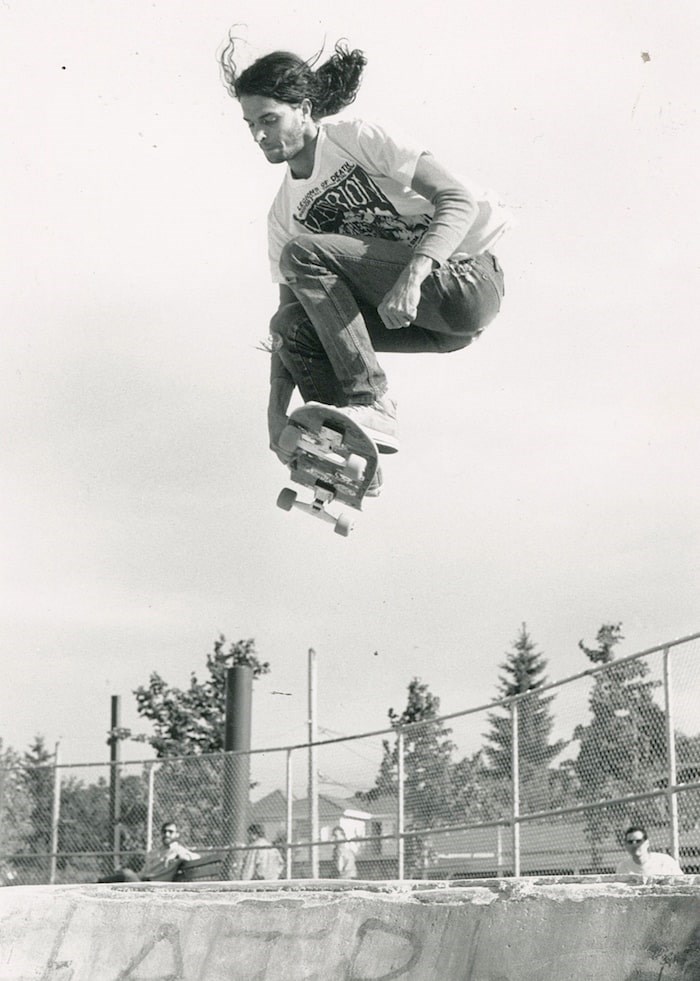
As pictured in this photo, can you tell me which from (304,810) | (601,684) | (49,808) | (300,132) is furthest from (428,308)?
(49,808)

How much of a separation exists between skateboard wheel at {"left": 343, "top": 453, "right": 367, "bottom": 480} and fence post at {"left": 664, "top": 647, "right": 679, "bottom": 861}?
127 inches

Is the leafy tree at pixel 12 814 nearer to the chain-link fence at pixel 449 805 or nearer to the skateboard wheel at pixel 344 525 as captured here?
the chain-link fence at pixel 449 805

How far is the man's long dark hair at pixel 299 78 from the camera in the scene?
519cm

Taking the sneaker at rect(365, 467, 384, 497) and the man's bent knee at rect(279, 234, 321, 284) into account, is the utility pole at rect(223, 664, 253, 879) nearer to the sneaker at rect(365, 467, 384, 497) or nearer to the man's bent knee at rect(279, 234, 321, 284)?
the sneaker at rect(365, 467, 384, 497)

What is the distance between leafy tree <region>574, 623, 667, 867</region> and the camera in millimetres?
8305

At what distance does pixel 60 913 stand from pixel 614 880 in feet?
6.67

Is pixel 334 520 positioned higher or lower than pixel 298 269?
lower

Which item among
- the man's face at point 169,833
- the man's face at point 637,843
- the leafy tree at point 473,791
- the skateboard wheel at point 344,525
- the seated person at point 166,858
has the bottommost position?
the seated person at point 166,858

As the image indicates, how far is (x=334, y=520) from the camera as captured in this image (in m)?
5.62

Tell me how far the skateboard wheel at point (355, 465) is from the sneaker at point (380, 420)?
0.33 feet

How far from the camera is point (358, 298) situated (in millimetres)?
5312

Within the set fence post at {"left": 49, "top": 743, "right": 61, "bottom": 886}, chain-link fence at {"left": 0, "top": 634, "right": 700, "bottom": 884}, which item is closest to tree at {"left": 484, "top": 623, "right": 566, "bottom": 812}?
A: chain-link fence at {"left": 0, "top": 634, "right": 700, "bottom": 884}

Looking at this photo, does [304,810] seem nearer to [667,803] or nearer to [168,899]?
[667,803]

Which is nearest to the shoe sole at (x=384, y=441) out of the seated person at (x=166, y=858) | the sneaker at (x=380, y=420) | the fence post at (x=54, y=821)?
the sneaker at (x=380, y=420)
